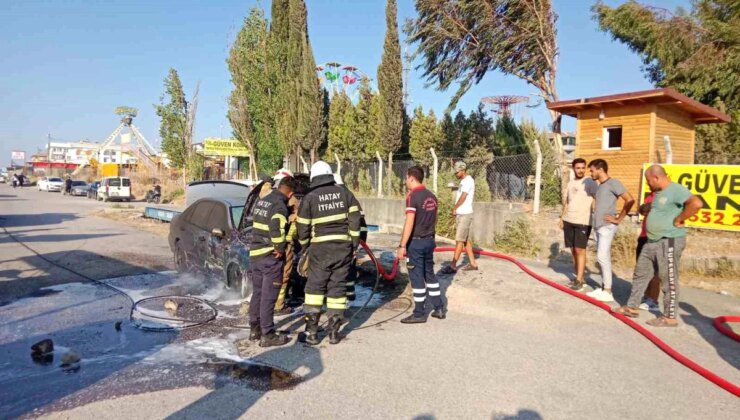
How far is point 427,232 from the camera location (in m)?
5.86

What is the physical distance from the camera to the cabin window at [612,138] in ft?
42.3

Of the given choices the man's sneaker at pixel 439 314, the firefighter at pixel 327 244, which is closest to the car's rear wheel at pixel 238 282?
the firefighter at pixel 327 244

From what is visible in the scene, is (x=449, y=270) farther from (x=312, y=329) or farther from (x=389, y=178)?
(x=389, y=178)

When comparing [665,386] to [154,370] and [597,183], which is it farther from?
[154,370]

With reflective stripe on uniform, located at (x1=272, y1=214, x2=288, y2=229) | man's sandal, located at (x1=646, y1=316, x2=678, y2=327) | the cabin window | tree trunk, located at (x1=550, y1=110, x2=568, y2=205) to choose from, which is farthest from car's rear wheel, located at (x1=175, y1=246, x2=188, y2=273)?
the cabin window

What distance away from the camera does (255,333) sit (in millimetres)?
5062

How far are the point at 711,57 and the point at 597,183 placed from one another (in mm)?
13588

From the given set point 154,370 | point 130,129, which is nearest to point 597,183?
point 154,370

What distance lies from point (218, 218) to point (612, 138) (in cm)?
1048

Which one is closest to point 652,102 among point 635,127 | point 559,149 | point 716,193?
point 635,127

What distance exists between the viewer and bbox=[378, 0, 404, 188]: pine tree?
19328mm

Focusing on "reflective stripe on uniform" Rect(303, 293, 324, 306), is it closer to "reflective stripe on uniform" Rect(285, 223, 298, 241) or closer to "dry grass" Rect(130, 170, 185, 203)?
"reflective stripe on uniform" Rect(285, 223, 298, 241)

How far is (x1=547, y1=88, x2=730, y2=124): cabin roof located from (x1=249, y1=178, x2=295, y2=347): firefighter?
9.96 metres

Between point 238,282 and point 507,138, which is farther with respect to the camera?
point 507,138
